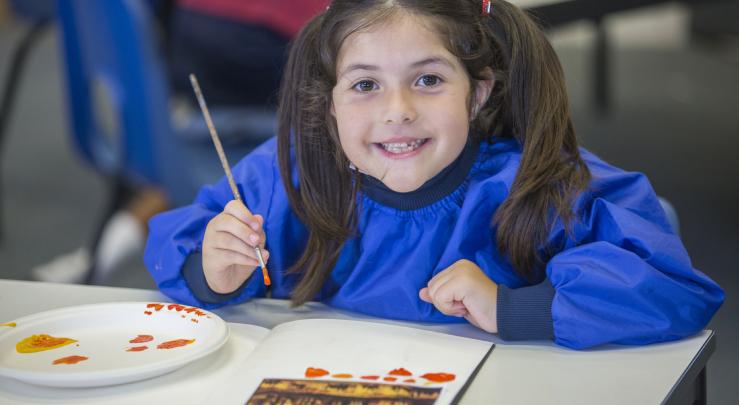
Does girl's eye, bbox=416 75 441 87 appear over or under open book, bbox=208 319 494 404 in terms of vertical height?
over

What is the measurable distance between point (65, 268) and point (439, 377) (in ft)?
7.16

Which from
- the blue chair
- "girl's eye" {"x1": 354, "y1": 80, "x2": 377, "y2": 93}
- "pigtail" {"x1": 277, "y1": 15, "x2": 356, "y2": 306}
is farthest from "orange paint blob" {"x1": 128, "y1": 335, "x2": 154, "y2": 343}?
the blue chair

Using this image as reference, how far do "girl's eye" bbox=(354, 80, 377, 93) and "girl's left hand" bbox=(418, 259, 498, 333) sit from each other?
0.22 metres

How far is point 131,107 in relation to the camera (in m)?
2.24

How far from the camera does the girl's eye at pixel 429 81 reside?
117 cm

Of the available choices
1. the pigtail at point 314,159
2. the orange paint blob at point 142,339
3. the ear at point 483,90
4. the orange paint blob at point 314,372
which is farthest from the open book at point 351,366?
the ear at point 483,90

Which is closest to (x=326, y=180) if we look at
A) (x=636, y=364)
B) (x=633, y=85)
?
(x=636, y=364)

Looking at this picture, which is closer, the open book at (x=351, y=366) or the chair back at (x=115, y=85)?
the open book at (x=351, y=366)

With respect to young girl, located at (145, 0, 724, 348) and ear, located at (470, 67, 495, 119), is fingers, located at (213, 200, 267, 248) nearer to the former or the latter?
young girl, located at (145, 0, 724, 348)

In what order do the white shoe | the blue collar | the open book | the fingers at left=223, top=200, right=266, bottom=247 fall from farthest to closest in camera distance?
the white shoe, the blue collar, the fingers at left=223, top=200, right=266, bottom=247, the open book

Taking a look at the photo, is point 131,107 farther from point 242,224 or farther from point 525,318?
point 525,318

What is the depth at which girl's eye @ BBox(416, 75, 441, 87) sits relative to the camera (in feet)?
3.84

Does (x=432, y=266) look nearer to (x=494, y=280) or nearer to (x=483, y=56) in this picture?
(x=494, y=280)

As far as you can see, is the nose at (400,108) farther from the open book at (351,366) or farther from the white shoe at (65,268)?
the white shoe at (65,268)
